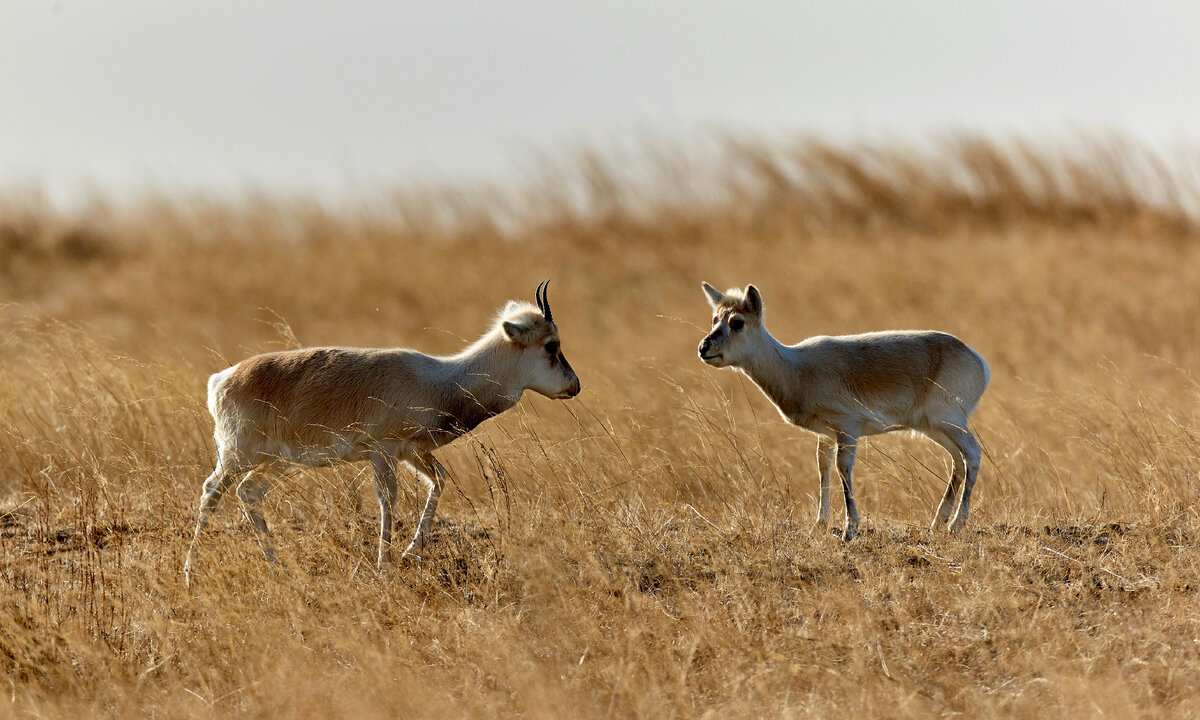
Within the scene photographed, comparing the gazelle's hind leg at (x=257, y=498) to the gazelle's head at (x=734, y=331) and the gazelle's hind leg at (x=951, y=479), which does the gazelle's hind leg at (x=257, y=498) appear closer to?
the gazelle's head at (x=734, y=331)

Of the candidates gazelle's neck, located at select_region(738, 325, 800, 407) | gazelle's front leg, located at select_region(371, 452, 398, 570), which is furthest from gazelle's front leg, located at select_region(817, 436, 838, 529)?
gazelle's front leg, located at select_region(371, 452, 398, 570)

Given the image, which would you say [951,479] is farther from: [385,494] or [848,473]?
[385,494]

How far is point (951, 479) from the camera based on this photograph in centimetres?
712

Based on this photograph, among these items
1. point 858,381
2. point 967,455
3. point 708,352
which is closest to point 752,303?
point 708,352

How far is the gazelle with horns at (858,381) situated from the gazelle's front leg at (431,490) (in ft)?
5.47

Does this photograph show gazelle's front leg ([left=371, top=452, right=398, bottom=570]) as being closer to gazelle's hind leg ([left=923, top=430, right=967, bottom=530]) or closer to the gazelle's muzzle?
the gazelle's muzzle

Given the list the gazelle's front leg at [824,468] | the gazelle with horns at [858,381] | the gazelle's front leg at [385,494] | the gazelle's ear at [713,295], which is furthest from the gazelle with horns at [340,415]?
the gazelle's front leg at [824,468]

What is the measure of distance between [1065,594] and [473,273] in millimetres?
13359

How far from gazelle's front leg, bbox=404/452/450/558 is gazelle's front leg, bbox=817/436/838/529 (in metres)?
2.10

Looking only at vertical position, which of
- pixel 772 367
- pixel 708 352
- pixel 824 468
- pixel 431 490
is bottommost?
pixel 824 468

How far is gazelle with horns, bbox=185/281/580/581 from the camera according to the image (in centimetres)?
652

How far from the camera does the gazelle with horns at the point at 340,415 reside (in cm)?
652

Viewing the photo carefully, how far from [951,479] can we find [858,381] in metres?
0.80

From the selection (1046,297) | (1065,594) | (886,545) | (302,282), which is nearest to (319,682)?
(886,545)
